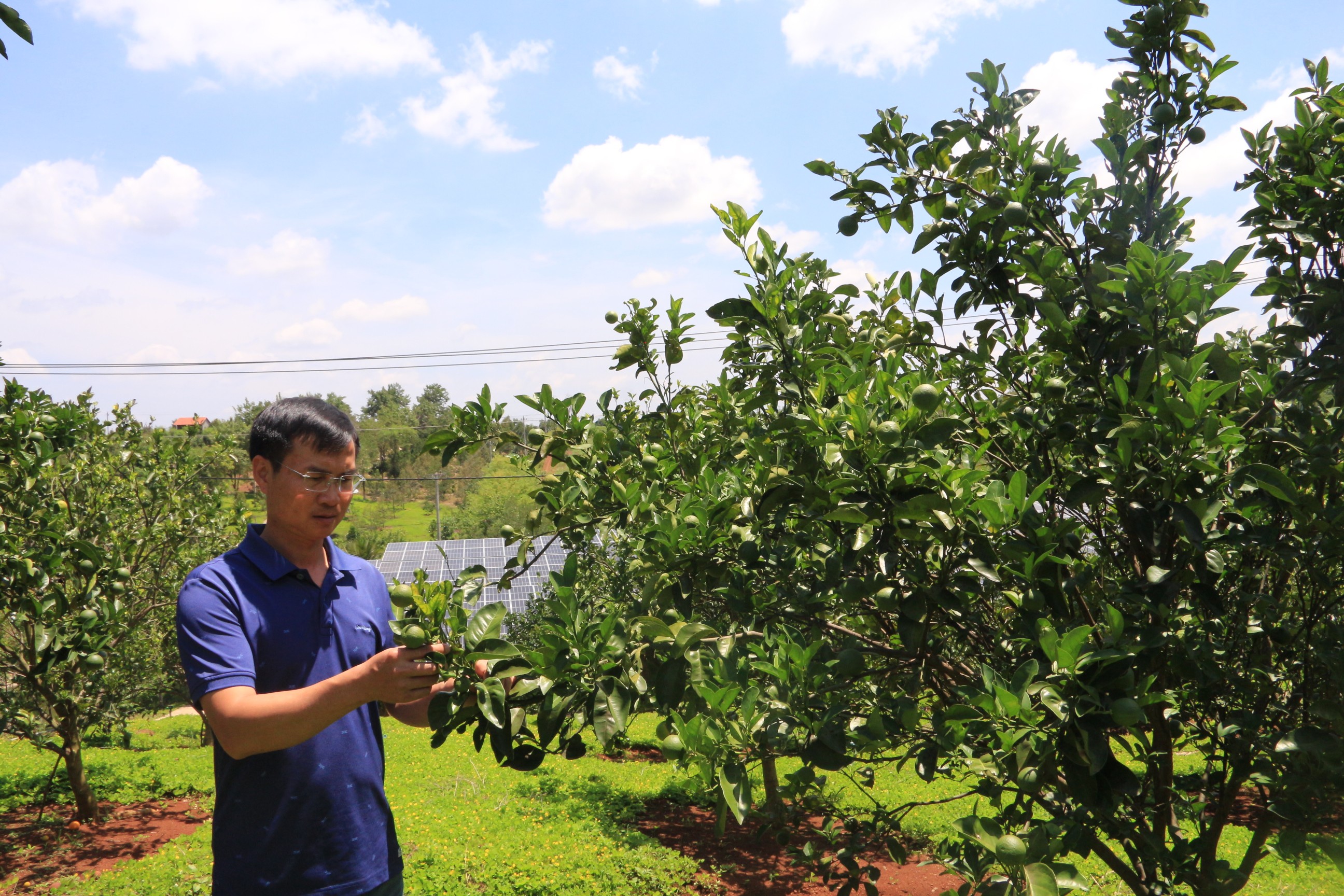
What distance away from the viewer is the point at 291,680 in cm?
196

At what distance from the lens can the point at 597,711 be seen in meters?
1.50

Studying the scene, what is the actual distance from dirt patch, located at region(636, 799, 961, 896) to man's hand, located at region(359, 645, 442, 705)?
3402 mm

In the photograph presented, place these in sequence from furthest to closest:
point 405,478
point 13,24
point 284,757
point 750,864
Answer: point 405,478 → point 750,864 → point 284,757 → point 13,24

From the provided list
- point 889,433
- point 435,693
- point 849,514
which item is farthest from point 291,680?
point 889,433

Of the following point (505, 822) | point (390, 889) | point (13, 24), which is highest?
point (13, 24)

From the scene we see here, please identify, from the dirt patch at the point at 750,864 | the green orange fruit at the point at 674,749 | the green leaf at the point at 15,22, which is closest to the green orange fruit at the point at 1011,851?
the green orange fruit at the point at 674,749

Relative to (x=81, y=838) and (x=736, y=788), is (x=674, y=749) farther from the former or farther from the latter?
(x=81, y=838)

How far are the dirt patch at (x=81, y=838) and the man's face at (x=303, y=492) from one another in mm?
4790

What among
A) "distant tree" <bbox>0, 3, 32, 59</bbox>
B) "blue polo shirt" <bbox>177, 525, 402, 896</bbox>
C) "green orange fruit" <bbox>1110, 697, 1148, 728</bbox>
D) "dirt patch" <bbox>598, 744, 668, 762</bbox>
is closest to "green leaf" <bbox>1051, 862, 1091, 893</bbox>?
"green orange fruit" <bbox>1110, 697, 1148, 728</bbox>

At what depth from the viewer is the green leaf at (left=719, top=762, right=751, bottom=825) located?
135 centimetres

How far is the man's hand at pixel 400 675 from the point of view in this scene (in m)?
1.45

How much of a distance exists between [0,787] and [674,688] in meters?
8.00

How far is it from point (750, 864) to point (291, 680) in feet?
14.3

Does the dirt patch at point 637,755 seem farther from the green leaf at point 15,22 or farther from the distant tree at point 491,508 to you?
the distant tree at point 491,508
